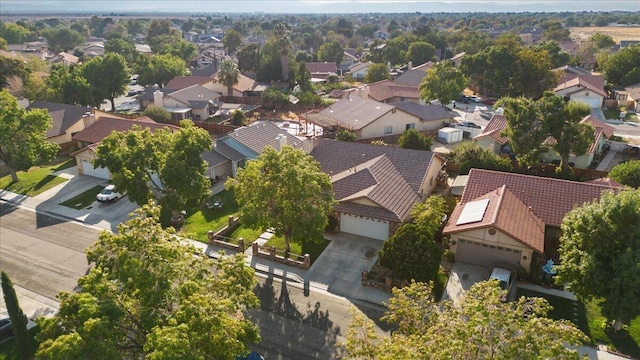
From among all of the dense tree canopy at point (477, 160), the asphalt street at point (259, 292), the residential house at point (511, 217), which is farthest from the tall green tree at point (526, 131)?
the asphalt street at point (259, 292)

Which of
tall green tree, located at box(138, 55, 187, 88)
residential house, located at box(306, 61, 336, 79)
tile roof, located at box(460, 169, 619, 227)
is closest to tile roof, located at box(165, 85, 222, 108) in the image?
tall green tree, located at box(138, 55, 187, 88)

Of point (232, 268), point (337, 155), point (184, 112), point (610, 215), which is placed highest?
point (610, 215)

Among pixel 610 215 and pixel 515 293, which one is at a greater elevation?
pixel 610 215

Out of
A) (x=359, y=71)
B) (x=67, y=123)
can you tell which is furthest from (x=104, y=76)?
(x=359, y=71)

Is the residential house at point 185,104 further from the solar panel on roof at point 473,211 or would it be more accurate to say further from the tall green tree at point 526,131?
the solar panel on roof at point 473,211

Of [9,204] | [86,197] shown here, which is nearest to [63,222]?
[86,197]

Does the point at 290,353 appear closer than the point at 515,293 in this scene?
Yes

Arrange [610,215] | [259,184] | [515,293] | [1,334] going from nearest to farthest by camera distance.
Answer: [610,215], [1,334], [515,293], [259,184]

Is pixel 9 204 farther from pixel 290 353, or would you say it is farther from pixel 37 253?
pixel 290 353
